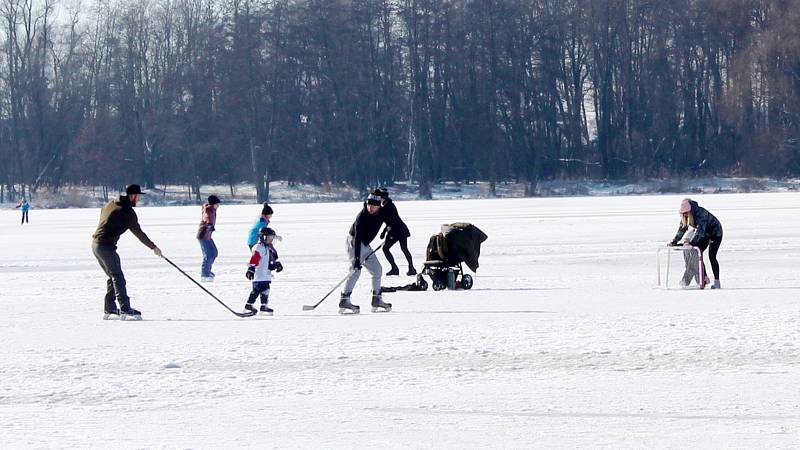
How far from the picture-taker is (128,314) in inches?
478

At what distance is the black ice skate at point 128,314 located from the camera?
39.7 feet

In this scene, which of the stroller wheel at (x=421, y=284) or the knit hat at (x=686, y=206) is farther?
the stroller wheel at (x=421, y=284)

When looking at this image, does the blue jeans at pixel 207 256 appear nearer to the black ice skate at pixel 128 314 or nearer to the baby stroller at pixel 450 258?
the baby stroller at pixel 450 258

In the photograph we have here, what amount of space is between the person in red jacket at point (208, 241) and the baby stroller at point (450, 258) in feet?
10.3

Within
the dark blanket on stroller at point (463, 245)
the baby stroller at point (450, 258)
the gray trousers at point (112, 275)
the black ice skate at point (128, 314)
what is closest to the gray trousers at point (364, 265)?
the black ice skate at point (128, 314)

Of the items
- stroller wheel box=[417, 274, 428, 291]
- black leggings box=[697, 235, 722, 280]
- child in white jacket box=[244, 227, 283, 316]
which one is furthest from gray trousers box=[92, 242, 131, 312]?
black leggings box=[697, 235, 722, 280]

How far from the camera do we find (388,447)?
6.57m

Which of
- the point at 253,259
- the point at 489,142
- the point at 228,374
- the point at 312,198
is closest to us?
the point at 228,374

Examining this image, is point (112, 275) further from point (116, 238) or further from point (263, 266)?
point (263, 266)

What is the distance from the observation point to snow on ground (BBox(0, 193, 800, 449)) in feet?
22.8

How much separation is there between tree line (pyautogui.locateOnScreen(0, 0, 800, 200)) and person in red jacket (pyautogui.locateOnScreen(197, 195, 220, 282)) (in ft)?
135

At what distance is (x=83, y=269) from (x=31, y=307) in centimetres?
567

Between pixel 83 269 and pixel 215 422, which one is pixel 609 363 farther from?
pixel 83 269

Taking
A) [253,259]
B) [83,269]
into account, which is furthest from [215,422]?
[83,269]
